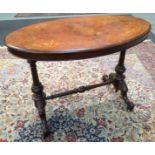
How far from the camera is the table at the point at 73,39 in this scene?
44.6 inches

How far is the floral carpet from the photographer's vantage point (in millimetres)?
1556

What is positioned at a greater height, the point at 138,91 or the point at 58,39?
the point at 58,39

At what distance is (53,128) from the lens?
63.8 inches

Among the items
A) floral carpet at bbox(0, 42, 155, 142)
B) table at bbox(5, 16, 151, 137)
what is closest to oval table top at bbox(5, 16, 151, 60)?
table at bbox(5, 16, 151, 137)

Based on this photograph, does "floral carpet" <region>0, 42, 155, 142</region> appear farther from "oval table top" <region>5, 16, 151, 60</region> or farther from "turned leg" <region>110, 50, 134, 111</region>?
"oval table top" <region>5, 16, 151, 60</region>

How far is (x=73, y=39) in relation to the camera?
126cm

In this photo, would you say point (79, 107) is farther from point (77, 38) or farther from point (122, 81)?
point (77, 38)

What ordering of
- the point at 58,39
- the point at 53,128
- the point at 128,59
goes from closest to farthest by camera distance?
the point at 58,39
the point at 53,128
the point at 128,59

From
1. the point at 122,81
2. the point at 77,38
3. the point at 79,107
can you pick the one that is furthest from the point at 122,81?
the point at 77,38

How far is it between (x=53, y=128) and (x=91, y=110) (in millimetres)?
368

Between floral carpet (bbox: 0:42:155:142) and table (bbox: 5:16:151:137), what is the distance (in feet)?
0.46

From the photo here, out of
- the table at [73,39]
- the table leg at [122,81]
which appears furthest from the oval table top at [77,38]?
the table leg at [122,81]
